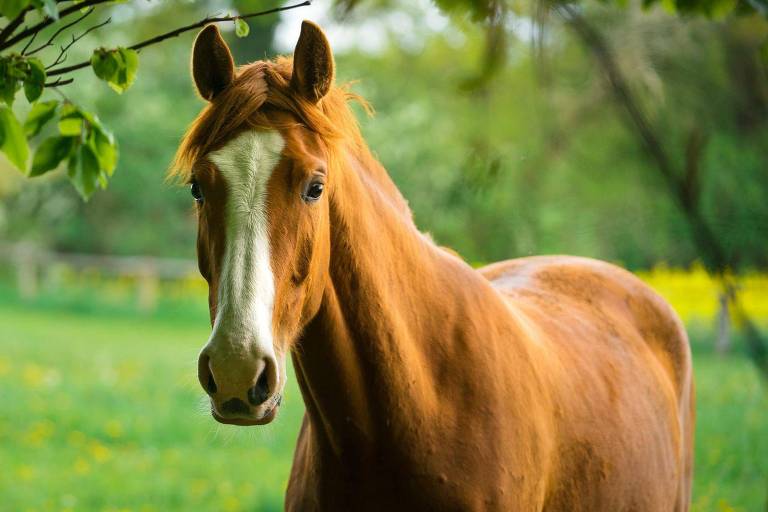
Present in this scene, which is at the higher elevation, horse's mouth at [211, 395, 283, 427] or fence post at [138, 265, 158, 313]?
horse's mouth at [211, 395, 283, 427]

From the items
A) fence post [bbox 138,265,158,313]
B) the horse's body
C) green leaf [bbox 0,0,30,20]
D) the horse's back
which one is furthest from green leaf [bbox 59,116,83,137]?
fence post [bbox 138,265,158,313]

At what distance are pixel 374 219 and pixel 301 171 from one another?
1.11 feet

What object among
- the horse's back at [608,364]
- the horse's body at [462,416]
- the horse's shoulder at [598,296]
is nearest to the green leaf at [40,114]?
the horse's body at [462,416]

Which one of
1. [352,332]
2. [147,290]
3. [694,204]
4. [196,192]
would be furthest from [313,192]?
[147,290]

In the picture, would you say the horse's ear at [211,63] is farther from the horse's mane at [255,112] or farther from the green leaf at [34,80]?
the green leaf at [34,80]

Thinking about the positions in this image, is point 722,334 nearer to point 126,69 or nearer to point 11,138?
point 126,69

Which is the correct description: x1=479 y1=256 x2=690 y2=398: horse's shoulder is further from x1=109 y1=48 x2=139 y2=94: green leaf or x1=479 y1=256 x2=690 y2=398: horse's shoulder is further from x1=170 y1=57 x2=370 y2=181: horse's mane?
x1=109 y1=48 x2=139 y2=94: green leaf

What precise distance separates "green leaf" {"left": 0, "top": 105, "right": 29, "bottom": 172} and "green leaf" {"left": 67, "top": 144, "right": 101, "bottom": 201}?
220mm

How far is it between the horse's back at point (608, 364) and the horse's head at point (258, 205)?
34.0 inches

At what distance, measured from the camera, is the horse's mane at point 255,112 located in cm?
200

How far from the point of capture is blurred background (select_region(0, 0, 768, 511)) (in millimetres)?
2238

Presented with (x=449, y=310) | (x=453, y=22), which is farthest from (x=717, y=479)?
(x=453, y=22)

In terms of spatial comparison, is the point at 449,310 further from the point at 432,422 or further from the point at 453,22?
the point at 453,22

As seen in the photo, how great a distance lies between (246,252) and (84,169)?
1.82ft
